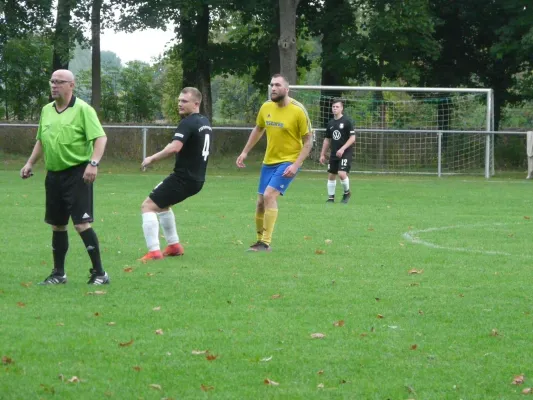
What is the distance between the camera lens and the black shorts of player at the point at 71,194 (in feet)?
29.3

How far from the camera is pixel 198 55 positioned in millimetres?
39406

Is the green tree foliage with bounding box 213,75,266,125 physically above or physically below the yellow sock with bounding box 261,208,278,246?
above

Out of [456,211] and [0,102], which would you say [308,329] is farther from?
[0,102]

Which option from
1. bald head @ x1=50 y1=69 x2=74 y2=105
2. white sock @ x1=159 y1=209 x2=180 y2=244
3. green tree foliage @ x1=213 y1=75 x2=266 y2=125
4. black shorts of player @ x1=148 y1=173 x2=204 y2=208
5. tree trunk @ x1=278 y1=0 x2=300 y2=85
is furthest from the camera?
green tree foliage @ x1=213 y1=75 x2=266 y2=125

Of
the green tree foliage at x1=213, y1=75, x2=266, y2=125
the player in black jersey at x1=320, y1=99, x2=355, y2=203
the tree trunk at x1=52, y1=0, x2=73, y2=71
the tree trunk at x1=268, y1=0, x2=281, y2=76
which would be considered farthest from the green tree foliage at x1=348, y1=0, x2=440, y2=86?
the player in black jersey at x1=320, y1=99, x2=355, y2=203

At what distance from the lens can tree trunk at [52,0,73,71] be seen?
3609cm

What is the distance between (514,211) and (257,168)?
16.0m

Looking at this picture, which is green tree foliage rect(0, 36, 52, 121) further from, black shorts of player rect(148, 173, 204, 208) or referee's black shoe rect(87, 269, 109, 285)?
referee's black shoe rect(87, 269, 109, 285)

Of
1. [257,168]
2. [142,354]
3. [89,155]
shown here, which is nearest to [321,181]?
[257,168]

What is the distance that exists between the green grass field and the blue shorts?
75 cm

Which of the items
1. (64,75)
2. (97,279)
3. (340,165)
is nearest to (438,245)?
(97,279)

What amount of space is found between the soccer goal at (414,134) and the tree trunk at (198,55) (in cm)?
698

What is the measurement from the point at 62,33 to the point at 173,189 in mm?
26856

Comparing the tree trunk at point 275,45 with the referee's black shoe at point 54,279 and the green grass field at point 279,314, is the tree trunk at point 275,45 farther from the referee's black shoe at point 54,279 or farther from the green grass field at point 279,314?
the referee's black shoe at point 54,279
